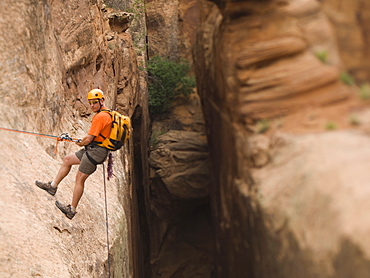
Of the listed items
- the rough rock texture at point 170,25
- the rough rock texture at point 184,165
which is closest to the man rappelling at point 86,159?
the rough rock texture at point 184,165

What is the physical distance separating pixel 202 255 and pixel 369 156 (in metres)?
15.9

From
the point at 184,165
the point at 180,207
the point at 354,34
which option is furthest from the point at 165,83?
the point at 354,34

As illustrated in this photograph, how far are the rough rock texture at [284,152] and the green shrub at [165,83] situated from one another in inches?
637

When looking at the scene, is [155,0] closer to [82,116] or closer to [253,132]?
[82,116]

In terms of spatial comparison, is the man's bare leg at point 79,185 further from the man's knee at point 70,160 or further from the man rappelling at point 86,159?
the man's knee at point 70,160

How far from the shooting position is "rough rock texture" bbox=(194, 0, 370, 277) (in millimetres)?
3834

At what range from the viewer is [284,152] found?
4.93 metres

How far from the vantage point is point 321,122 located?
4887 mm

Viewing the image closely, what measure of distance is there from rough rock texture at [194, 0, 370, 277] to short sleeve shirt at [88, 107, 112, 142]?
1.84m

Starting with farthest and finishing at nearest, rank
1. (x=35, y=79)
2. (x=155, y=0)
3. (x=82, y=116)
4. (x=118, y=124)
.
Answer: (x=155, y=0) → (x=82, y=116) → (x=35, y=79) → (x=118, y=124)

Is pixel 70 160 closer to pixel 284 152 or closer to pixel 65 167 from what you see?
pixel 65 167

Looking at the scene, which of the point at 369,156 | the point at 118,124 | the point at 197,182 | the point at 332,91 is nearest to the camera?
the point at 369,156

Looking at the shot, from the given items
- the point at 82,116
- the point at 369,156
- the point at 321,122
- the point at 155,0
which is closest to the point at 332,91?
the point at 321,122

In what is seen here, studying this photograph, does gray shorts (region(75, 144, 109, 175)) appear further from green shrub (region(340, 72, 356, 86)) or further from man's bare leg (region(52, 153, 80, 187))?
green shrub (region(340, 72, 356, 86))
